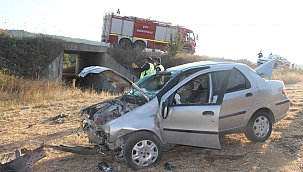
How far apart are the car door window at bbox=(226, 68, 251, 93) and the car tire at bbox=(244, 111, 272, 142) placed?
598 millimetres

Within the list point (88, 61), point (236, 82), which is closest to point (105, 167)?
point (236, 82)

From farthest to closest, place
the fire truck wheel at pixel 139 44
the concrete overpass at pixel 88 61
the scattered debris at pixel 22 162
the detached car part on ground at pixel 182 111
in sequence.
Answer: the fire truck wheel at pixel 139 44, the concrete overpass at pixel 88 61, the detached car part on ground at pixel 182 111, the scattered debris at pixel 22 162

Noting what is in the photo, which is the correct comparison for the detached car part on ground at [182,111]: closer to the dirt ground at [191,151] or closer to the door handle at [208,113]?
the door handle at [208,113]

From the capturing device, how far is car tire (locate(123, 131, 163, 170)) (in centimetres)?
413

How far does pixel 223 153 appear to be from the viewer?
16.4 feet

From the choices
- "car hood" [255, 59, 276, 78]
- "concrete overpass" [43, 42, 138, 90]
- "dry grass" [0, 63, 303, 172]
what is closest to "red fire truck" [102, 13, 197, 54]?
A: "concrete overpass" [43, 42, 138, 90]

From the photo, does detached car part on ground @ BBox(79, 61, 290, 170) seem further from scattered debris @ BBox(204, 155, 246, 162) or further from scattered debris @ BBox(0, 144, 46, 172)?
scattered debris @ BBox(0, 144, 46, 172)

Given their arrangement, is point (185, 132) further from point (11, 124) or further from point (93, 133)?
point (11, 124)

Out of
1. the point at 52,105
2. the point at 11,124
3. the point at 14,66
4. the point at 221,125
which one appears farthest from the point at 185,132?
the point at 14,66

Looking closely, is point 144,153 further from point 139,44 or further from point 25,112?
point 139,44

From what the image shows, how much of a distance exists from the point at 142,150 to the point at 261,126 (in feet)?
8.02

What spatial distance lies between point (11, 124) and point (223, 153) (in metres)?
5.23

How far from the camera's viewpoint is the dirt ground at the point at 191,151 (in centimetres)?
445

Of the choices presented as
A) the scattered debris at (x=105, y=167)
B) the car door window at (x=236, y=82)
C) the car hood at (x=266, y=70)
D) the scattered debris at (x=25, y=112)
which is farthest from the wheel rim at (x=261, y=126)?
the scattered debris at (x=25, y=112)
